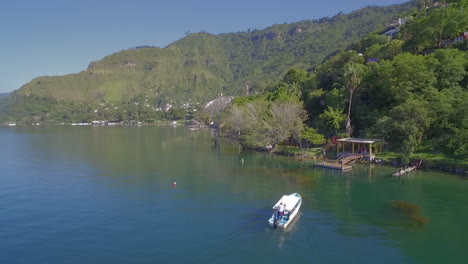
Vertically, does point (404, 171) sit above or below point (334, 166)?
below

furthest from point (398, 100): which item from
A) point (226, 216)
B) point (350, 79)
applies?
point (226, 216)

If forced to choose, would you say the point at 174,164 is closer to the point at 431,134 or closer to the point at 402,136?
the point at 402,136

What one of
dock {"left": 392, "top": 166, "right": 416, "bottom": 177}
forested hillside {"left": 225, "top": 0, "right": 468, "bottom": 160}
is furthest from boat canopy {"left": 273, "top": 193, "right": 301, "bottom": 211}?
forested hillside {"left": 225, "top": 0, "right": 468, "bottom": 160}

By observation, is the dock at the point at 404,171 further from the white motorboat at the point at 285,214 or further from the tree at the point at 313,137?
the white motorboat at the point at 285,214

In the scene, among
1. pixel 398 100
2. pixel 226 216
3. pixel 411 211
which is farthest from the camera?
pixel 398 100

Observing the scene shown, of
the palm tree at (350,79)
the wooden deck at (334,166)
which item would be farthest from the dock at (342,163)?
the palm tree at (350,79)

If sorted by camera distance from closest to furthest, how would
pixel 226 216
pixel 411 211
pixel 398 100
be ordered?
pixel 226 216 < pixel 411 211 < pixel 398 100

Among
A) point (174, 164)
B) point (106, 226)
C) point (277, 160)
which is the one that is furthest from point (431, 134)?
point (106, 226)

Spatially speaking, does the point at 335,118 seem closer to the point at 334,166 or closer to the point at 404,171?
the point at 334,166
